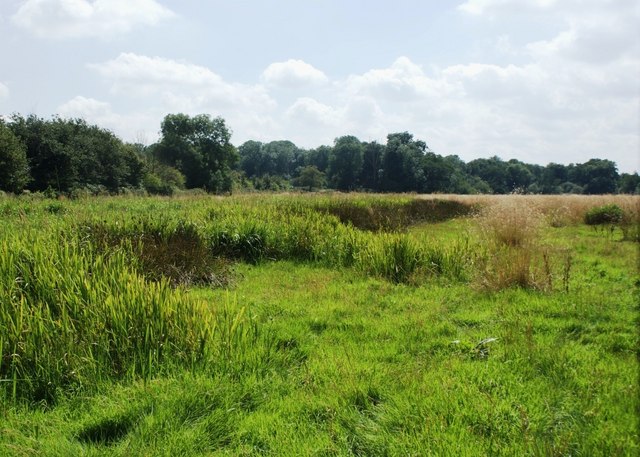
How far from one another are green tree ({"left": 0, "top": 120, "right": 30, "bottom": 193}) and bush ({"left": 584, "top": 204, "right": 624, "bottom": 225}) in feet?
105

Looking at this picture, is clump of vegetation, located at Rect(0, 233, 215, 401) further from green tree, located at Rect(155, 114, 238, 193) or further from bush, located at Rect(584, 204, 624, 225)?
green tree, located at Rect(155, 114, 238, 193)

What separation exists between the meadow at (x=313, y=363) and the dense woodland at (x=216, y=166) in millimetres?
13826

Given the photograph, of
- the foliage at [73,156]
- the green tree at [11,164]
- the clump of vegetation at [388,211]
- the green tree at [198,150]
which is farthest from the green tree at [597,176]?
the green tree at [11,164]

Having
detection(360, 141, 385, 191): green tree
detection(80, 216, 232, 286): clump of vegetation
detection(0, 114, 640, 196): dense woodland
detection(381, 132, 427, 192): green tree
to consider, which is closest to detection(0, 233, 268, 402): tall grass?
detection(80, 216, 232, 286): clump of vegetation

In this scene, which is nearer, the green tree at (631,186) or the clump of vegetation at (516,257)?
the clump of vegetation at (516,257)

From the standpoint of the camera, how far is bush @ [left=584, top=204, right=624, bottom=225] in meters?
16.0

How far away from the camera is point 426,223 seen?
63.2 feet

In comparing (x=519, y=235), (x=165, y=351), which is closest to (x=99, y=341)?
(x=165, y=351)

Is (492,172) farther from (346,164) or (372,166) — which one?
(346,164)

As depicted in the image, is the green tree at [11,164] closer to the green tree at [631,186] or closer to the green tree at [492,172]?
the green tree at [631,186]

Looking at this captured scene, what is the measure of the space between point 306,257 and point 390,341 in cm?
506

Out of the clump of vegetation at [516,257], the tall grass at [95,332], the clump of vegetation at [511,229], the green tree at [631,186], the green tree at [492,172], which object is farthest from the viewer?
the green tree at [492,172]

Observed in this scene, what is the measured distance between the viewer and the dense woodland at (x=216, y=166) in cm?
3309

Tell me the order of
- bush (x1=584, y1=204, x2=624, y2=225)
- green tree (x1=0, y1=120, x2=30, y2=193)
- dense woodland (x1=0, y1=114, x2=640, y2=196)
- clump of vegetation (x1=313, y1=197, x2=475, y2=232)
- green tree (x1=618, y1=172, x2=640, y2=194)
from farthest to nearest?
dense woodland (x1=0, y1=114, x2=640, y2=196) < green tree (x1=0, y1=120, x2=30, y2=193) < green tree (x1=618, y1=172, x2=640, y2=194) < bush (x1=584, y1=204, x2=624, y2=225) < clump of vegetation (x1=313, y1=197, x2=475, y2=232)
